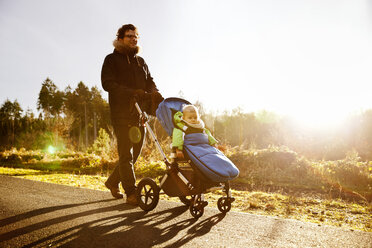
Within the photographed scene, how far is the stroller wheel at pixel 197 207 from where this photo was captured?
120 inches

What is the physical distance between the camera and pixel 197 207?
311 centimetres

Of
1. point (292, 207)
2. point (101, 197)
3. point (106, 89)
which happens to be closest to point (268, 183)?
point (292, 207)

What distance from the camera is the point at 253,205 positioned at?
168 inches

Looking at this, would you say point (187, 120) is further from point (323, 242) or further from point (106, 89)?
point (323, 242)

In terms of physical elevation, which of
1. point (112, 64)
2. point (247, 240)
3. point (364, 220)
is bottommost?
point (364, 220)

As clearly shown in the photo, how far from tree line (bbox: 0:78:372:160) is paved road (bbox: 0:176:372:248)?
5.67 m

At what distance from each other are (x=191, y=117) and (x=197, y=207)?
1104 mm

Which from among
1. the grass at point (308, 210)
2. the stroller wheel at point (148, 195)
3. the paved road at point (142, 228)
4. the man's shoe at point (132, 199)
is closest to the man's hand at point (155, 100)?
the stroller wheel at point (148, 195)

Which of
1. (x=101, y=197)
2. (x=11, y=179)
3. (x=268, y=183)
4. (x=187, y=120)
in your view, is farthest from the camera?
(x=268, y=183)

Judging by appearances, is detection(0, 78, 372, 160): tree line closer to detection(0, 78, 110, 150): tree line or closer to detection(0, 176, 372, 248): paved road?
detection(0, 78, 110, 150): tree line

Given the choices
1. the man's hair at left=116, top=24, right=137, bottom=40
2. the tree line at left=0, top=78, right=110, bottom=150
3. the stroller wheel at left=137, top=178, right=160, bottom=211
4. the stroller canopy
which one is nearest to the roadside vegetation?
the stroller wheel at left=137, top=178, right=160, bottom=211

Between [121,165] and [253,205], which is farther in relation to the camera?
[253,205]

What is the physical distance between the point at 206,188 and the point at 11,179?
4592 millimetres

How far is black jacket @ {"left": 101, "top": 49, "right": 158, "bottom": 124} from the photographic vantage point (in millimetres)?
3496
